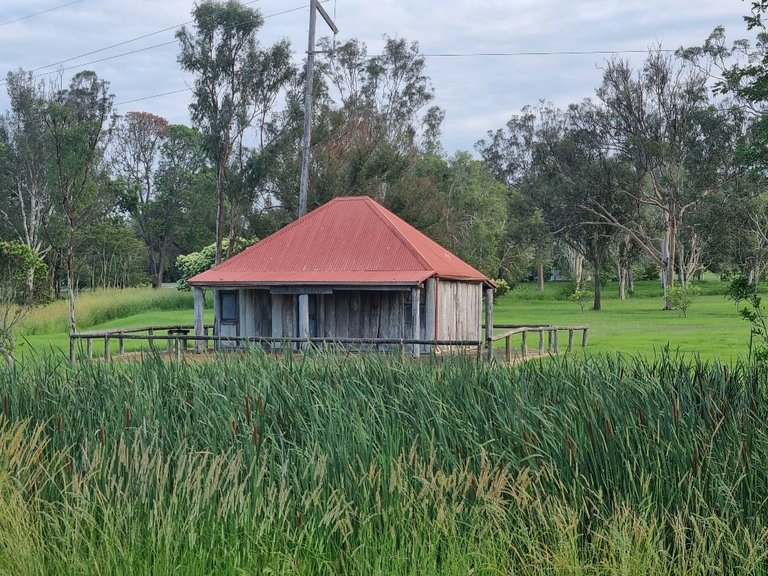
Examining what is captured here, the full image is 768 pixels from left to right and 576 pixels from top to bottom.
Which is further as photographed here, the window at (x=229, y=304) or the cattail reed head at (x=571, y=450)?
the window at (x=229, y=304)

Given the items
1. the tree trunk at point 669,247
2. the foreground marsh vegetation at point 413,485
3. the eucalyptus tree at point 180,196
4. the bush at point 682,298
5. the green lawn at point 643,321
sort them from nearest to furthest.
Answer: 1. the foreground marsh vegetation at point 413,485
2. the green lawn at point 643,321
3. the bush at point 682,298
4. the tree trunk at point 669,247
5. the eucalyptus tree at point 180,196

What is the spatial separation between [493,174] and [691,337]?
2211 inches

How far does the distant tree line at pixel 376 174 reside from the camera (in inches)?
1533

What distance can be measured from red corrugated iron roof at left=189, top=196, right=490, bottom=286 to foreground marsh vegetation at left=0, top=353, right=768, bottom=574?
48.9ft

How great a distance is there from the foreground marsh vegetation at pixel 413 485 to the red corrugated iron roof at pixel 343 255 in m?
14.9

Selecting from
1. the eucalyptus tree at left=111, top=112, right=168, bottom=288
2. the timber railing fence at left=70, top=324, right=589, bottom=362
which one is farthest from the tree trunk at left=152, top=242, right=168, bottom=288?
the timber railing fence at left=70, top=324, right=589, bottom=362

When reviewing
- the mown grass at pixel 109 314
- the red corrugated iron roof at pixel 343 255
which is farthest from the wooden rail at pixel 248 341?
the mown grass at pixel 109 314

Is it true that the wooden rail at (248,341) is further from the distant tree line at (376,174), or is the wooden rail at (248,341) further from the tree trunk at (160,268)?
the tree trunk at (160,268)

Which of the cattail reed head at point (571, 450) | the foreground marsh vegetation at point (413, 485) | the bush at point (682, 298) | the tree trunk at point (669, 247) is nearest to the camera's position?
the foreground marsh vegetation at point (413, 485)

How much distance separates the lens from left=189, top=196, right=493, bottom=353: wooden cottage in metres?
23.2

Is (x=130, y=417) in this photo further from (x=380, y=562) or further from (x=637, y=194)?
(x=637, y=194)

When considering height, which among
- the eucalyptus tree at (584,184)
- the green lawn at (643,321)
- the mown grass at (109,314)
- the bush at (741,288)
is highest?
the eucalyptus tree at (584,184)

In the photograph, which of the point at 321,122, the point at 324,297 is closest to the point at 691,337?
the point at 324,297

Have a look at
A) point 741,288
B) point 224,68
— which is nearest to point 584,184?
point 224,68
